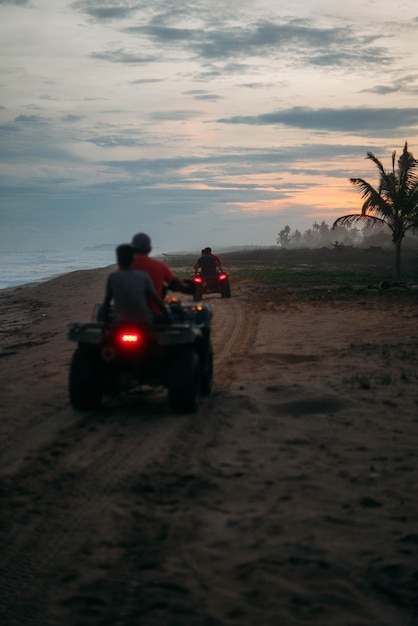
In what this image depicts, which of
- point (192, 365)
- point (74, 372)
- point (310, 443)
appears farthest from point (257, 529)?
point (74, 372)

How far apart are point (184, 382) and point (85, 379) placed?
1.09 metres

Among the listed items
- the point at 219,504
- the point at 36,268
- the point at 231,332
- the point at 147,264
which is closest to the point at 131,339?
the point at 147,264

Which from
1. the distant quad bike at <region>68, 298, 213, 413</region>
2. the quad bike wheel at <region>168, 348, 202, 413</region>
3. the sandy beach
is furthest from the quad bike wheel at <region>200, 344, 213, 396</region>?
the quad bike wheel at <region>168, 348, 202, 413</region>

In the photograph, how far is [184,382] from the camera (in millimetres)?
7414

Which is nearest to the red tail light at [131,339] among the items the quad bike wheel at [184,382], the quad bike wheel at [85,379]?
the quad bike wheel at [184,382]

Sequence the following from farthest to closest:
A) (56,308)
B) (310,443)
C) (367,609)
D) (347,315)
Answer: (56,308) → (347,315) → (310,443) → (367,609)

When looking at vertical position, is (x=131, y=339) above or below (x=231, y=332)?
above

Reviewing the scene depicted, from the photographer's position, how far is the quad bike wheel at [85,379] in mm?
7613

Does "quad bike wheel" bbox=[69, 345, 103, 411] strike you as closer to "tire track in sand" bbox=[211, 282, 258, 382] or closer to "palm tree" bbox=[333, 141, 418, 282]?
"tire track in sand" bbox=[211, 282, 258, 382]

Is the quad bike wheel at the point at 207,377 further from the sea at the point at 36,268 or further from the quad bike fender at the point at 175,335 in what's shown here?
the sea at the point at 36,268

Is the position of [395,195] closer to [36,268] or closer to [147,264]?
[147,264]

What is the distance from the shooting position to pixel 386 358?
11.0 metres

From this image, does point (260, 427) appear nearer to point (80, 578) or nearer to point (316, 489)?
point (316, 489)

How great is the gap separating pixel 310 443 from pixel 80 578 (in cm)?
303
